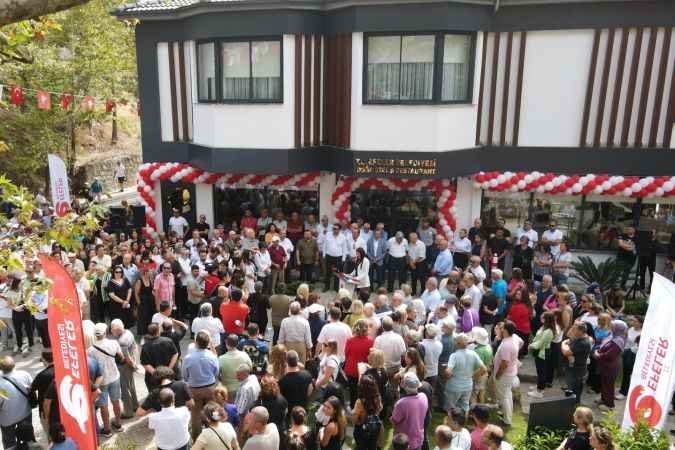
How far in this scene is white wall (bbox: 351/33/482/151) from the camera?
548 inches

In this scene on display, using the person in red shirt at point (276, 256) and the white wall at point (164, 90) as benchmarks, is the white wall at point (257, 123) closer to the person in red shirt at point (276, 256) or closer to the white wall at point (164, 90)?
the white wall at point (164, 90)

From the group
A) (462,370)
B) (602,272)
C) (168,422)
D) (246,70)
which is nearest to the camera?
(168,422)

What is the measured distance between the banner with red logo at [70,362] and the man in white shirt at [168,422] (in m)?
0.67

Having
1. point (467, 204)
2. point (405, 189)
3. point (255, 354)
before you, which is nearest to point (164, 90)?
point (405, 189)

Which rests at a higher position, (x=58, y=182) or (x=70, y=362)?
(x=58, y=182)

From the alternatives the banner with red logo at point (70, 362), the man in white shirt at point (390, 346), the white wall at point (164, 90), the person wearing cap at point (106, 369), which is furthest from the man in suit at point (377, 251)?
the banner with red logo at point (70, 362)

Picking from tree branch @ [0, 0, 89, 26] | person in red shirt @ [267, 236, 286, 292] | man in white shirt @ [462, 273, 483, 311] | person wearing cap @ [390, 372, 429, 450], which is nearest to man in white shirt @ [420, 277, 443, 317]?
man in white shirt @ [462, 273, 483, 311]

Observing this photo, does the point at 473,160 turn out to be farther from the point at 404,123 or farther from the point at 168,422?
the point at 168,422

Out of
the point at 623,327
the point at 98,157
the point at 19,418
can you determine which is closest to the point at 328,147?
the point at 623,327

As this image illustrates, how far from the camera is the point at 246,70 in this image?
14.6m

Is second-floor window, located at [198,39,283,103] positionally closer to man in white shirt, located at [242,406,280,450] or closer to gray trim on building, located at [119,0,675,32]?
gray trim on building, located at [119,0,675,32]

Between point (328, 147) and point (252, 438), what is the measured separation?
10.2 meters

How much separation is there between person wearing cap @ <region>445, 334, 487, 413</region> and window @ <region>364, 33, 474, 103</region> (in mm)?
7709

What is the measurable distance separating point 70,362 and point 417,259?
849 centimetres
